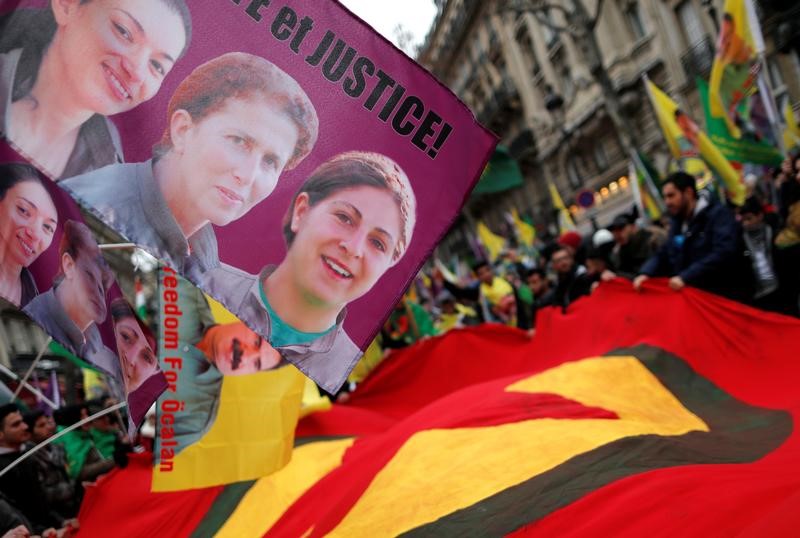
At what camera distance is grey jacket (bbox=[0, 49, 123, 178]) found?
1984 mm

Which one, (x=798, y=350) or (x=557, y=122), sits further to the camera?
(x=557, y=122)

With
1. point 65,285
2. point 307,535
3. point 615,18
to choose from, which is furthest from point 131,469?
point 615,18

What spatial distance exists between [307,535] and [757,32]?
7.38 metres

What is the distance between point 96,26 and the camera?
2021 mm

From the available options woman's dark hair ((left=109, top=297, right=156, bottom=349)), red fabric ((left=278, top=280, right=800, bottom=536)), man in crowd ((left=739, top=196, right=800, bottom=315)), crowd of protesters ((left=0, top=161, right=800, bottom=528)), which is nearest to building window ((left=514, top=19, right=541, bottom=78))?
crowd of protesters ((left=0, top=161, right=800, bottom=528))

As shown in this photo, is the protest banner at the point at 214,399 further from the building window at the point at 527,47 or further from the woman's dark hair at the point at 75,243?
the building window at the point at 527,47

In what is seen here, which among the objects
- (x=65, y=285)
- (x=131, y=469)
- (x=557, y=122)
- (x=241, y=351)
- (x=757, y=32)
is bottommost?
(x=131, y=469)

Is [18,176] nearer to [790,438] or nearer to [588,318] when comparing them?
[790,438]

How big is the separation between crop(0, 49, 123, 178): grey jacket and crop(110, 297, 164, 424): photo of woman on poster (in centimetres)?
88

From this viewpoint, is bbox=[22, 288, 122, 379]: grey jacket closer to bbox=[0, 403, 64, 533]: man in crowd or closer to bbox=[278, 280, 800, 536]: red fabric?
bbox=[278, 280, 800, 536]: red fabric

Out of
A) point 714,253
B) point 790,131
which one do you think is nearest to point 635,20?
point 790,131

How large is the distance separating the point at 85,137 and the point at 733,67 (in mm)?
8138

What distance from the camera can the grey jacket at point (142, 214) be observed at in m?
1.99

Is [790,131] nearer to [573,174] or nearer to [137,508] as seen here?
[137,508]
